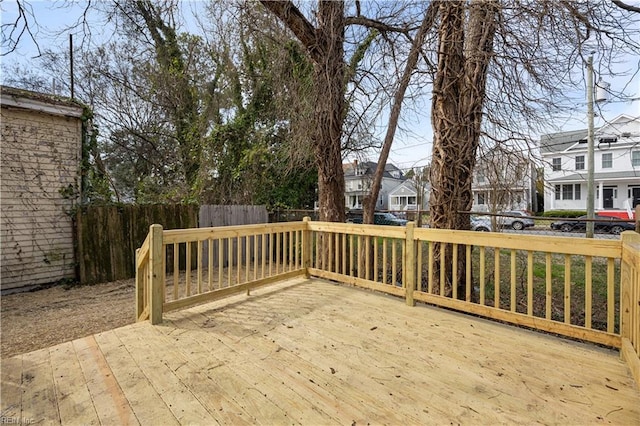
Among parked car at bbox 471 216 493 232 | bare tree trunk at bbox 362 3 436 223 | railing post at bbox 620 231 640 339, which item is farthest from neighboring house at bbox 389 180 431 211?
railing post at bbox 620 231 640 339

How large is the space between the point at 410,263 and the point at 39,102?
6.73m

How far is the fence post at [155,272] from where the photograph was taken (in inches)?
111

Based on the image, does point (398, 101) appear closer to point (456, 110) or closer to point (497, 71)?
point (456, 110)

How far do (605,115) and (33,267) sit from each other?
8.65 meters

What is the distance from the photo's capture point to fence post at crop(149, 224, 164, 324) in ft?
9.23

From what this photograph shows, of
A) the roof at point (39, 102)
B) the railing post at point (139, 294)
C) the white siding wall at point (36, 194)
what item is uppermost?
the roof at point (39, 102)

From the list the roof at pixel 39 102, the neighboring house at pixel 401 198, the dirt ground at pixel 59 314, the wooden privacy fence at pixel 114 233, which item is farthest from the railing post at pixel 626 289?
the neighboring house at pixel 401 198

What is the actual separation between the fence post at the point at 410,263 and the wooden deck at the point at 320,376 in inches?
16.2

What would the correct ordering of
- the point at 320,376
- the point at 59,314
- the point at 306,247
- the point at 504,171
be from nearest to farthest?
the point at 320,376, the point at 504,171, the point at 59,314, the point at 306,247

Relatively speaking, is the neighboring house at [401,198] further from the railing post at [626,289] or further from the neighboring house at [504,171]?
the railing post at [626,289]

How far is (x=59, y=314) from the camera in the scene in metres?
4.21

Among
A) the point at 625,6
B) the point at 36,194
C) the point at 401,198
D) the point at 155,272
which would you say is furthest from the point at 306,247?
the point at 401,198

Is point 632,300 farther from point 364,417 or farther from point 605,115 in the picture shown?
point 605,115

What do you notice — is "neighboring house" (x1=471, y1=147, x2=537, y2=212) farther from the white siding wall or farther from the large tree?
the white siding wall
